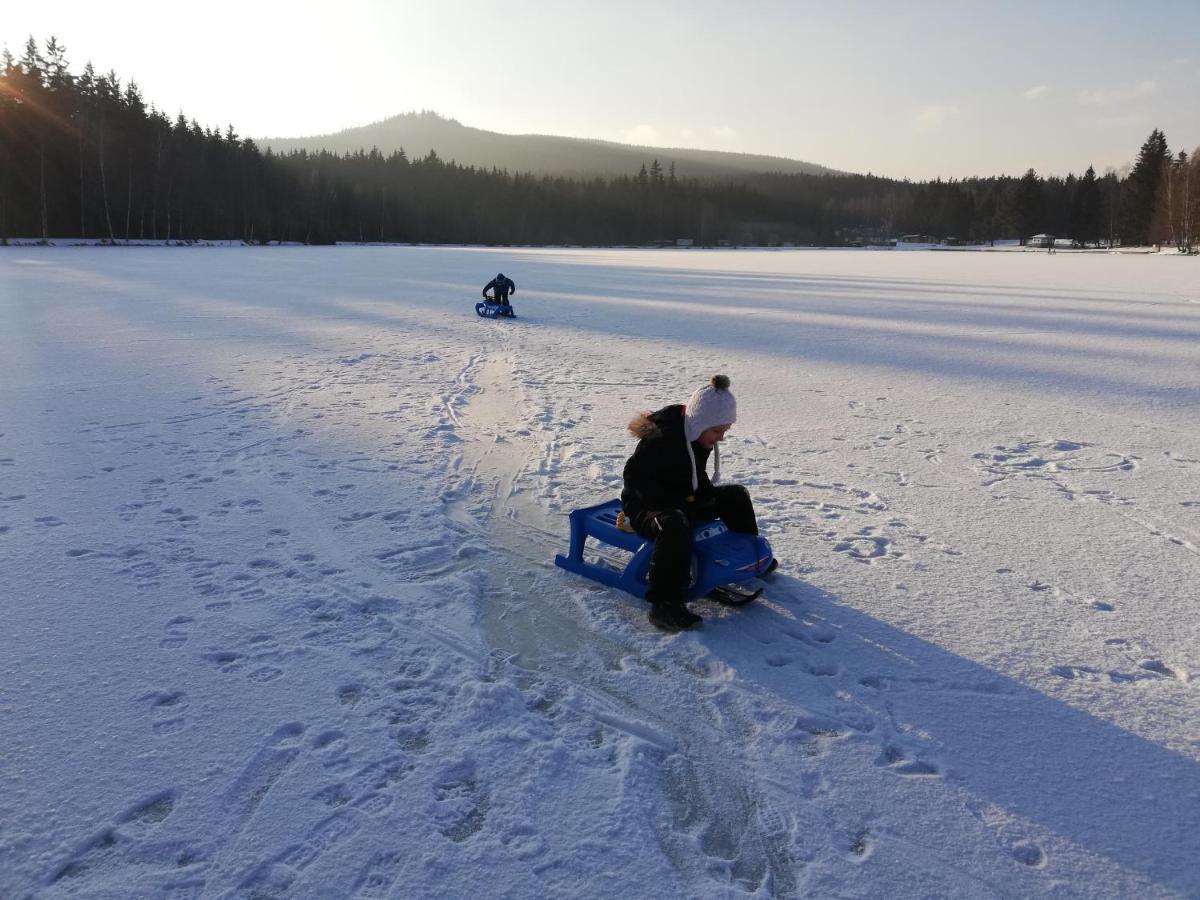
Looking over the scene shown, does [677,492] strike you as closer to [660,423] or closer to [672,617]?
[660,423]

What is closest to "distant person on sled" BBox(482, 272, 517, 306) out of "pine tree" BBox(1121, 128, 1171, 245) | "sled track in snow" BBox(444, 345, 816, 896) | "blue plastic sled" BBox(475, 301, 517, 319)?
"blue plastic sled" BBox(475, 301, 517, 319)

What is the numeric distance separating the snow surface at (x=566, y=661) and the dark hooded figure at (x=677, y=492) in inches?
11.2

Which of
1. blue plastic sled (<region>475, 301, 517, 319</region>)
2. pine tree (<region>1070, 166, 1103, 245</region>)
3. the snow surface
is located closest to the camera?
the snow surface

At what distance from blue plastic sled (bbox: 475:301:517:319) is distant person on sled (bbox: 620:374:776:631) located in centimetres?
1293

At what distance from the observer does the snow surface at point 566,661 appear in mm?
2367

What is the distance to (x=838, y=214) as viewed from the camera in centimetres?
13838

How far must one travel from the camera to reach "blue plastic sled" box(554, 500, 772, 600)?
3.91 m

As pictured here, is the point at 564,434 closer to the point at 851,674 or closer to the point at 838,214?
the point at 851,674

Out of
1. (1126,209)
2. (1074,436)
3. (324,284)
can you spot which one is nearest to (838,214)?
(1126,209)

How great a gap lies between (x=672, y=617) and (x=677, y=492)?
0.68 meters

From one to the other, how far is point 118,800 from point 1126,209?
312 feet

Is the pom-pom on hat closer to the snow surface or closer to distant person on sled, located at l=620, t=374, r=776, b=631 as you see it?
distant person on sled, located at l=620, t=374, r=776, b=631

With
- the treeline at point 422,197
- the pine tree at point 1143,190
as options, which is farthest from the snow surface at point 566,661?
the pine tree at point 1143,190

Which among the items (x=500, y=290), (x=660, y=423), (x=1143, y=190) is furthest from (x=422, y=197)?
(x=660, y=423)
